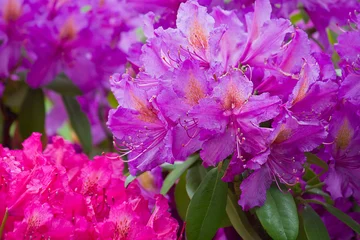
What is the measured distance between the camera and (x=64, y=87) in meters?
1.30

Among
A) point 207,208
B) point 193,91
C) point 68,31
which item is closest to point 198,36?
point 193,91

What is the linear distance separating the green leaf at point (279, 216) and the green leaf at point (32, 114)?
56 cm

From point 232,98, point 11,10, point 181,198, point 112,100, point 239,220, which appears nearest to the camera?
point 232,98

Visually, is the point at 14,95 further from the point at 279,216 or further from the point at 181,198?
the point at 279,216

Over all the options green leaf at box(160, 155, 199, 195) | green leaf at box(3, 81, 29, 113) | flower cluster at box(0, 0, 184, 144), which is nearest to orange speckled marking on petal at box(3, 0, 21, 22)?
flower cluster at box(0, 0, 184, 144)

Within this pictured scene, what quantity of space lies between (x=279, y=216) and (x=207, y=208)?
0.27ft

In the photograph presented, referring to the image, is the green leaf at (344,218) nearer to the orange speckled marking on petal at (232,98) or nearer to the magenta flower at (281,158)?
the magenta flower at (281,158)

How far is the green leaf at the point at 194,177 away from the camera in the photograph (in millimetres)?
915

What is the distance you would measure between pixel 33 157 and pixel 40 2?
1.25 ft

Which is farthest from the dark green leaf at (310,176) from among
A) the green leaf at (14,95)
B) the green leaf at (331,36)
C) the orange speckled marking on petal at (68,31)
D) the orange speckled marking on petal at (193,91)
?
the green leaf at (14,95)

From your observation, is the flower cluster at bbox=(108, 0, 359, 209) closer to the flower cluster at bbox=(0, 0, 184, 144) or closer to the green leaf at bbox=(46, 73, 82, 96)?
the flower cluster at bbox=(0, 0, 184, 144)

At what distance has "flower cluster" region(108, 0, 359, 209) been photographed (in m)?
0.76

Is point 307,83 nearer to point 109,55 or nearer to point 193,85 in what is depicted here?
point 193,85

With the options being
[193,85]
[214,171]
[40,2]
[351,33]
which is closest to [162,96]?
[193,85]
